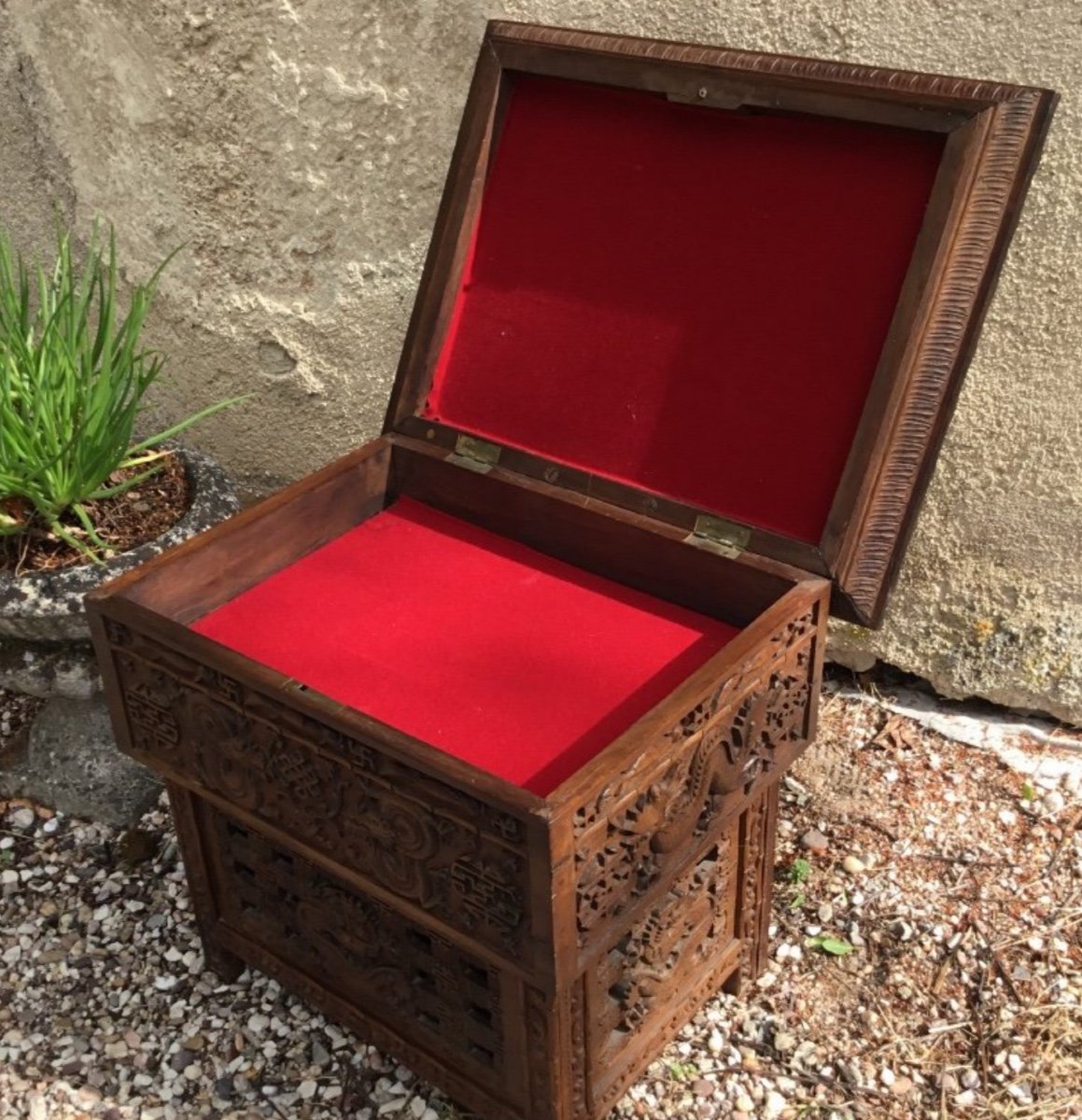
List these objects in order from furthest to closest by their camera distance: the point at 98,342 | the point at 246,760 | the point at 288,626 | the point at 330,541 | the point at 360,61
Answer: the point at 360,61
the point at 98,342
the point at 330,541
the point at 288,626
the point at 246,760

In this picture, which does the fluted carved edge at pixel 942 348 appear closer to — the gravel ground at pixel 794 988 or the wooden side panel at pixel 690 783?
the wooden side panel at pixel 690 783

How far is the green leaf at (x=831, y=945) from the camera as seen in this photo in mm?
2215

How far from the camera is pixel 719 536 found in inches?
70.6

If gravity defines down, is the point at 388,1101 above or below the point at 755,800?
below

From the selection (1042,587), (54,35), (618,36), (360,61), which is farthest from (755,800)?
(54,35)

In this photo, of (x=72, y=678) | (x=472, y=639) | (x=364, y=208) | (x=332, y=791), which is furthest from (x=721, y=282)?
(x=72, y=678)

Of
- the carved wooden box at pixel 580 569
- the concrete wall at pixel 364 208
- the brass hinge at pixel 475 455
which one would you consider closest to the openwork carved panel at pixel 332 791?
the carved wooden box at pixel 580 569

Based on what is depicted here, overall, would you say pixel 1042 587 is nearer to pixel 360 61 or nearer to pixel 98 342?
pixel 360 61

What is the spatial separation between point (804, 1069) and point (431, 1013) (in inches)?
23.6

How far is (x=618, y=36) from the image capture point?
1812 millimetres

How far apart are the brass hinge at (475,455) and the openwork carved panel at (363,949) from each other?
0.59m

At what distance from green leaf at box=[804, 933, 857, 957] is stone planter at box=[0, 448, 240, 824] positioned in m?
1.20

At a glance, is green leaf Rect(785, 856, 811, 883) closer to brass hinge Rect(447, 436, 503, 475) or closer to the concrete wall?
the concrete wall

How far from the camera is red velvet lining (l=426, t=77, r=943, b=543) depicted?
5.61ft
